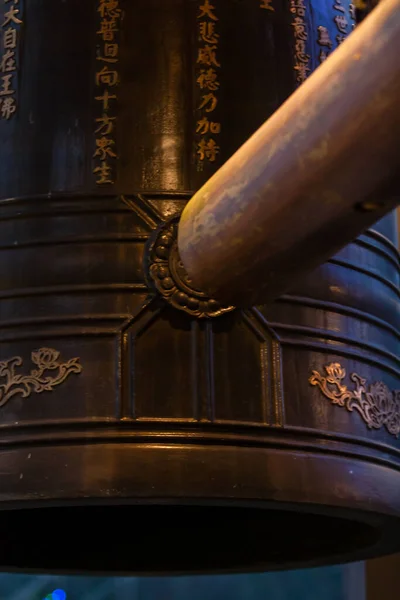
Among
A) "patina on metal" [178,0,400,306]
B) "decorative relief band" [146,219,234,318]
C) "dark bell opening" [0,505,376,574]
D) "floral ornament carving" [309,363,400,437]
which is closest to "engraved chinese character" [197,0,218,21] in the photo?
"decorative relief band" [146,219,234,318]

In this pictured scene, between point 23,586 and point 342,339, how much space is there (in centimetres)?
340

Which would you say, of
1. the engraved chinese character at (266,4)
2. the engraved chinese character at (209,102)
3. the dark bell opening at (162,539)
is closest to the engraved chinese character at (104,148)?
the engraved chinese character at (209,102)

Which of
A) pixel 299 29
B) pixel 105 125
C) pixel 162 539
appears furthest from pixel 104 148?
pixel 162 539

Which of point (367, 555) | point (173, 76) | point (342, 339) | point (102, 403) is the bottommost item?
point (367, 555)

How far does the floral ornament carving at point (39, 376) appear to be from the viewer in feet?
8.21

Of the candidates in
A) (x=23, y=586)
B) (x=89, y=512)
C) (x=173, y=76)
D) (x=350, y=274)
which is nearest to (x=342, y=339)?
(x=350, y=274)

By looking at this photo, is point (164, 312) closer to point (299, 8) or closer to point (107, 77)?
point (107, 77)

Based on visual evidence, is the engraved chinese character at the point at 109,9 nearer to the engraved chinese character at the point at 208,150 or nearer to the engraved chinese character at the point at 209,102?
the engraved chinese character at the point at 209,102

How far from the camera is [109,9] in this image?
9.33 ft

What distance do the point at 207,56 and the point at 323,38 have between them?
0.40 meters

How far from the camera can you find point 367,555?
3.05 metres

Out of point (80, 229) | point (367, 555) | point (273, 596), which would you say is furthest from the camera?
point (273, 596)

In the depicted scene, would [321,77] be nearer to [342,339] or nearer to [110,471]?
[110,471]

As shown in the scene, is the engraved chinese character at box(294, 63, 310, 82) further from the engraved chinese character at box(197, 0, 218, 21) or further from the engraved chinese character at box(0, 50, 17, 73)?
the engraved chinese character at box(0, 50, 17, 73)
